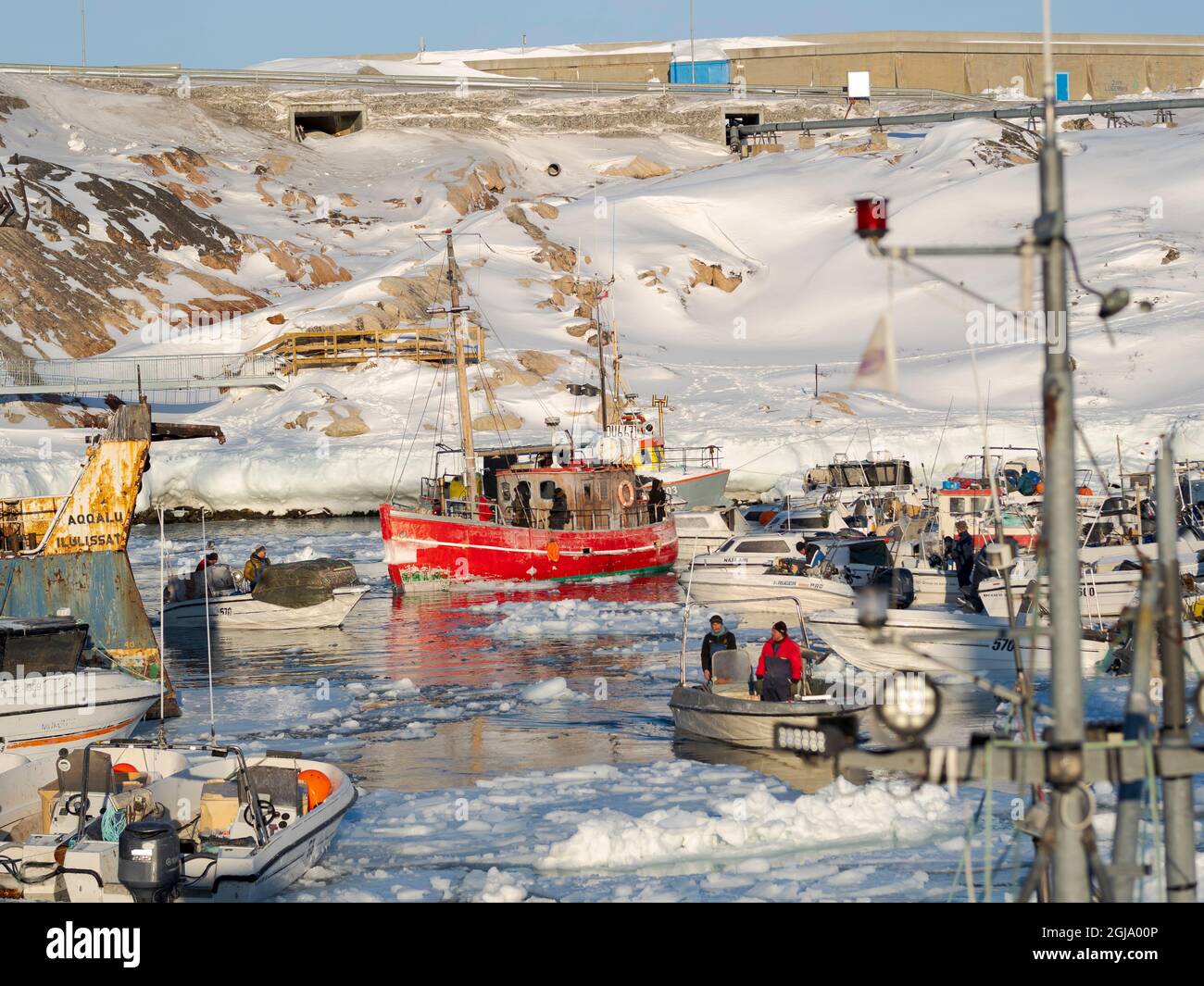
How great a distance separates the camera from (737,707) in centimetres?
1833

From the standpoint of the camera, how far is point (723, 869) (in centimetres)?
1380

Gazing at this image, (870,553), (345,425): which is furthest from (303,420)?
(870,553)

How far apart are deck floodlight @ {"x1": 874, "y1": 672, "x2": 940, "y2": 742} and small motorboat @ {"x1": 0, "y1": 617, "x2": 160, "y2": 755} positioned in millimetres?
12398

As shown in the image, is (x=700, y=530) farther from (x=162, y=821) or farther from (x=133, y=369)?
(x=133, y=369)

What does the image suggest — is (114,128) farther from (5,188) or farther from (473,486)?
(473,486)

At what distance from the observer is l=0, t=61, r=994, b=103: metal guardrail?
104688mm

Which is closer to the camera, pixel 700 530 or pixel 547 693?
pixel 547 693

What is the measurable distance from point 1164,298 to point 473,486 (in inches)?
1880

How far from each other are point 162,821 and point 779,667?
337 inches

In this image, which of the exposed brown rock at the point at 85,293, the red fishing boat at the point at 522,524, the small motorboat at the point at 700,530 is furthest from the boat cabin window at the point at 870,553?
the exposed brown rock at the point at 85,293

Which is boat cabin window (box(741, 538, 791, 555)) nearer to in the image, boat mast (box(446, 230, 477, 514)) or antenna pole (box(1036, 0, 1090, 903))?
boat mast (box(446, 230, 477, 514))

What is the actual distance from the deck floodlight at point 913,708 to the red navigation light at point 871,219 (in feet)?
7.04

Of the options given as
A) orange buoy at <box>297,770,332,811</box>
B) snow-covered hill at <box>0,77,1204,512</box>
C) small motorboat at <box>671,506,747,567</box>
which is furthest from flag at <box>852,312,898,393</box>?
snow-covered hill at <box>0,77,1204,512</box>
